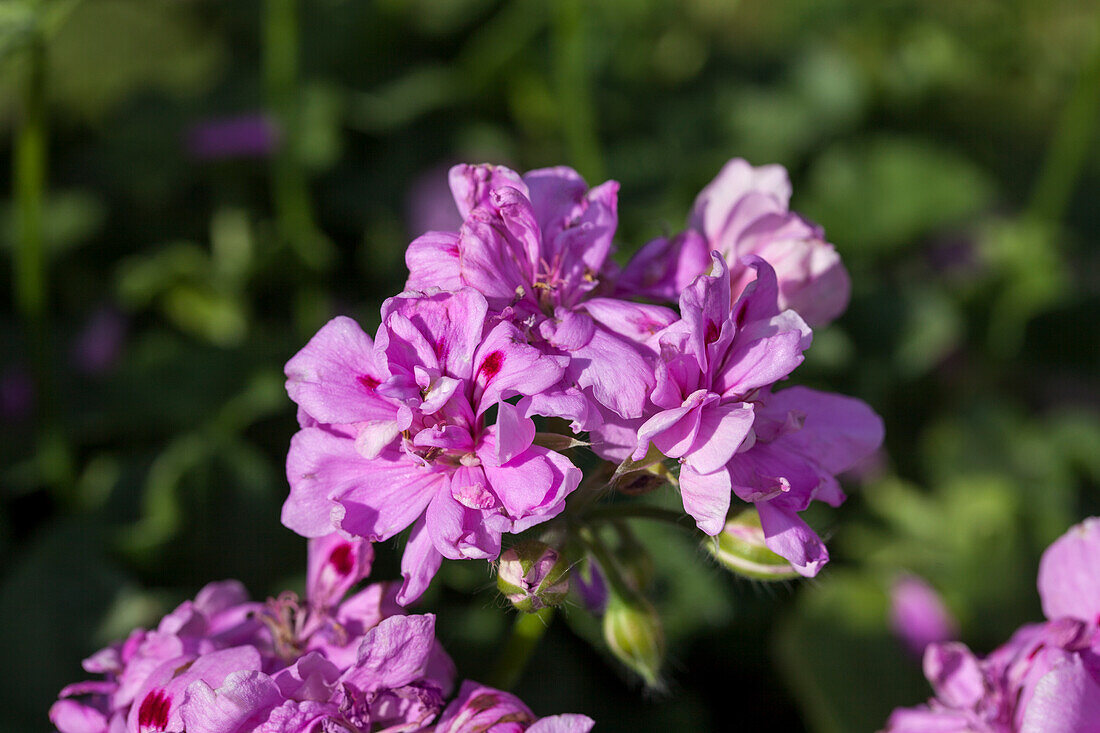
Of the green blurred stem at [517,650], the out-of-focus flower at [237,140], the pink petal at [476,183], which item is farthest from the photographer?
the out-of-focus flower at [237,140]

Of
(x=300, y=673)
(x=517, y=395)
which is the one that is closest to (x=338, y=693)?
(x=300, y=673)

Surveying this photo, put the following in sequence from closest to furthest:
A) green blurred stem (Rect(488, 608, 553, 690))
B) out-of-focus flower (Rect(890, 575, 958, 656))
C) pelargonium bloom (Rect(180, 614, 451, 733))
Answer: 1. pelargonium bloom (Rect(180, 614, 451, 733))
2. green blurred stem (Rect(488, 608, 553, 690))
3. out-of-focus flower (Rect(890, 575, 958, 656))

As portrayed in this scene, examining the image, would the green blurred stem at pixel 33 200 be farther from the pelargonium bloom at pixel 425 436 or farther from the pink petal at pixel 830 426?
the pink petal at pixel 830 426

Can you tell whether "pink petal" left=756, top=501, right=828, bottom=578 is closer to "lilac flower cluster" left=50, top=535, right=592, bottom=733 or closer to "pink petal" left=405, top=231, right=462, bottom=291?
"lilac flower cluster" left=50, top=535, right=592, bottom=733

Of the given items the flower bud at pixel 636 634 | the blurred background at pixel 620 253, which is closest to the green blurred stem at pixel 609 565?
the flower bud at pixel 636 634

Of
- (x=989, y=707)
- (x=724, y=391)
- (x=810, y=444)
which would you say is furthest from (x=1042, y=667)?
(x=724, y=391)

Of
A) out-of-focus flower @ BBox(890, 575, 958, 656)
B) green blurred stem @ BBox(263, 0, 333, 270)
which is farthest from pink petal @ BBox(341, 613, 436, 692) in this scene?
green blurred stem @ BBox(263, 0, 333, 270)

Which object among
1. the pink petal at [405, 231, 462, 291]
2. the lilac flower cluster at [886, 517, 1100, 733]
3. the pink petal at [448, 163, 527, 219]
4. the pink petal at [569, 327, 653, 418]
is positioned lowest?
the lilac flower cluster at [886, 517, 1100, 733]

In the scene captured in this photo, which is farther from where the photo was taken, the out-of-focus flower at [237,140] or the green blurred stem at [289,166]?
the out-of-focus flower at [237,140]
